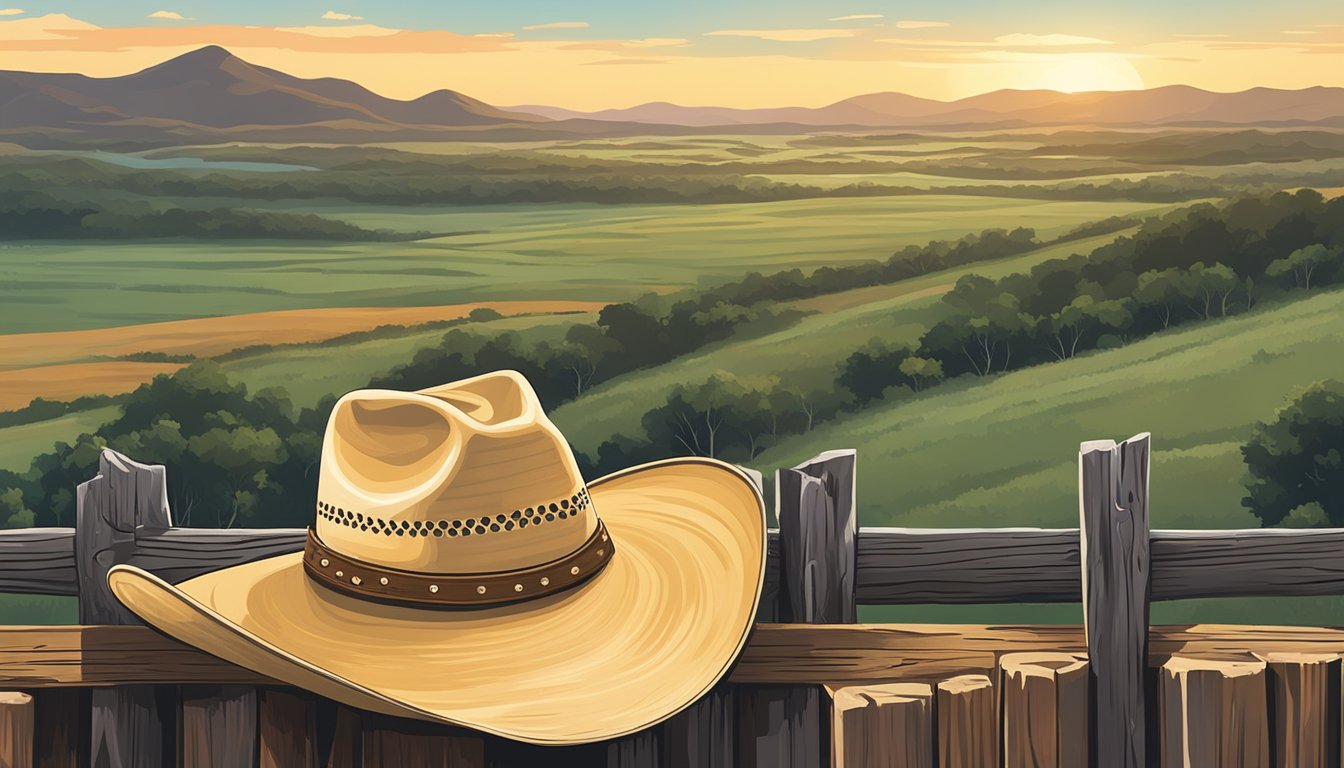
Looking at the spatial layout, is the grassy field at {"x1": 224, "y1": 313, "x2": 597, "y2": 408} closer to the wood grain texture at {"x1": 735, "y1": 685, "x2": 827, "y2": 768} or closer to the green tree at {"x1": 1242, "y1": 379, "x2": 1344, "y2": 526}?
the green tree at {"x1": 1242, "y1": 379, "x2": 1344, "y2": 526}

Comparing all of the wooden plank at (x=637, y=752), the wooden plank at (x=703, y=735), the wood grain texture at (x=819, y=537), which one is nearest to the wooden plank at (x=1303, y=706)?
the wood grain texture at (x=819, y=537)

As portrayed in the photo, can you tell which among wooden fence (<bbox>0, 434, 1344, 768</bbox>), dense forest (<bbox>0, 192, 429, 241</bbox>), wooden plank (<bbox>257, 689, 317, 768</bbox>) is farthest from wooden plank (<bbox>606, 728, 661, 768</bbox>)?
dense forest (<bbox>0, 192, 429, 241</bbox>)

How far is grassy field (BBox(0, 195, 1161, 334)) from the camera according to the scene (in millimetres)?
10633

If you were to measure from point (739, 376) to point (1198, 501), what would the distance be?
4.27 m

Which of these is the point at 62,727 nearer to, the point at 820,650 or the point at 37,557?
the point at 37,557

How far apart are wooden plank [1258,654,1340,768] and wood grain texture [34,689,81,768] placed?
259cm

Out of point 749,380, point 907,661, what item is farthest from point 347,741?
point 749,380

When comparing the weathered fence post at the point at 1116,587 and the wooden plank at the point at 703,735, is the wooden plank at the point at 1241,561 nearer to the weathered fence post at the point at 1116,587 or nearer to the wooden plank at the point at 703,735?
the weathered fence post at the point at 1116,587

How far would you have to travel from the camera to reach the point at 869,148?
10328mm

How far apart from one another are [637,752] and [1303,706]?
1.48m

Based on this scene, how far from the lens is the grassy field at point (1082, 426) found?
1101cm

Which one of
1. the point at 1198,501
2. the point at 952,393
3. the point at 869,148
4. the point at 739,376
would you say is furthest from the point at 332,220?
the point at 1198,501

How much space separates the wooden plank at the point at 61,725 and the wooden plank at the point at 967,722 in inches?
73.2

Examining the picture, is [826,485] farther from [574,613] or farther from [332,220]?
[332,220]
